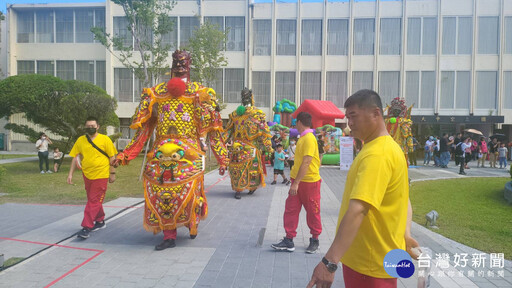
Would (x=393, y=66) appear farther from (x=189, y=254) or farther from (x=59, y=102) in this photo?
(x=189, y=254)

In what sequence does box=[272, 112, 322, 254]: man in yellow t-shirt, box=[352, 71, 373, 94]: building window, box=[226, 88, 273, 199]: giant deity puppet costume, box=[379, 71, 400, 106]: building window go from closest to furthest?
box=[272, 112, 322, 254]: man in yellow t-shirt < box=[226, 88, 273, 199]: giant deity puppet costume < box=[379, 71, 400, 106]: building window < box=[352, 71, 373, 94]: building window

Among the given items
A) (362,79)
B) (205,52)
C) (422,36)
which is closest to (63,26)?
(205,52)

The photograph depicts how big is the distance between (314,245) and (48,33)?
30937mm

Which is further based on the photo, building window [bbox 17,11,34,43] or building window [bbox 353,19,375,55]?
building window [bbox 17,11,34,43]

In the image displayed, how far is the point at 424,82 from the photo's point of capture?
27250 millimetres

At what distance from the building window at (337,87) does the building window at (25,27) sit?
913 inches

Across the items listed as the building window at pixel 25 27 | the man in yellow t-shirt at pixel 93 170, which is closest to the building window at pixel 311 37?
the building window at pixel 25 27

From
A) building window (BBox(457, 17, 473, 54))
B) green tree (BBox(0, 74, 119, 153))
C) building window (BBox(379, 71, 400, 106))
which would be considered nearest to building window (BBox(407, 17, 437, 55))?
building window (BBox(457, 17, 473, 54))

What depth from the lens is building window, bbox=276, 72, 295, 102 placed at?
28.3 meters

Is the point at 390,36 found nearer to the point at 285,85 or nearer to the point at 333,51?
the point at 333,51

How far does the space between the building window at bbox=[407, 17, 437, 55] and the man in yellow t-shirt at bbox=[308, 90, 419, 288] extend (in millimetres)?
27834

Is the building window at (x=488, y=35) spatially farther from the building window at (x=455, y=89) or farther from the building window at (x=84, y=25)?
the building window at (x=84, y=25)

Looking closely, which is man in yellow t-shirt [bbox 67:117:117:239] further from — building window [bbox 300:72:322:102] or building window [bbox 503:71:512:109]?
building window [bbox 503:71:512:109]

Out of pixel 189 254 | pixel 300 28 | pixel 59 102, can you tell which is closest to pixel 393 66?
pixel 300 28
